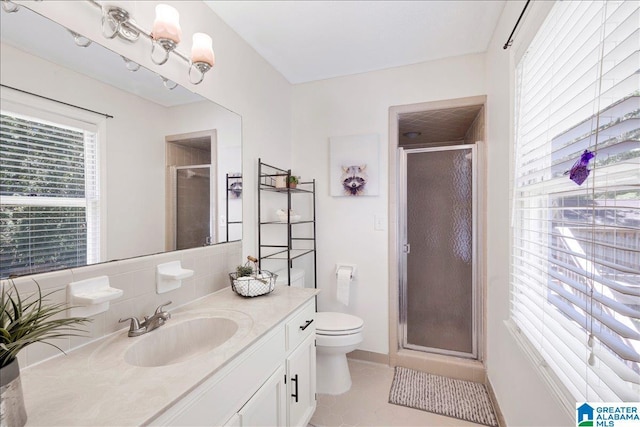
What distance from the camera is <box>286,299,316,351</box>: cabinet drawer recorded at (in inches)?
54.0

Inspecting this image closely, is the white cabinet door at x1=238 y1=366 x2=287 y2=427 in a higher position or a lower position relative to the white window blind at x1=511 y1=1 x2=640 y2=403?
lower

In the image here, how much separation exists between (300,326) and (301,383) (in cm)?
31

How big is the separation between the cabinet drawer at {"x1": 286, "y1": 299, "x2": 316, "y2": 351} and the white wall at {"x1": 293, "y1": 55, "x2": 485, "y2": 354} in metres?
0.91

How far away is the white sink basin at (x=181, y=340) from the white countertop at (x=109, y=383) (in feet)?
0.20

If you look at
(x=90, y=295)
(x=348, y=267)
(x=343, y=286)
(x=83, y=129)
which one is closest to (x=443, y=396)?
(x=343, y=286)

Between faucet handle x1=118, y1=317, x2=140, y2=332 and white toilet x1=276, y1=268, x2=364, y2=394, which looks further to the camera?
white toilet x1=276, y1=268, x2=364, y2=394

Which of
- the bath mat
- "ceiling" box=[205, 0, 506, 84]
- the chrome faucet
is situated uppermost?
"ceiling" box=[205, 0, 506, 84]

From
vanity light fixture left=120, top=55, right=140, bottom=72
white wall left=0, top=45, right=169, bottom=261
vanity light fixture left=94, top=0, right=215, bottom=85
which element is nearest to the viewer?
white wall left=0, top=45, right=169, bottom=261

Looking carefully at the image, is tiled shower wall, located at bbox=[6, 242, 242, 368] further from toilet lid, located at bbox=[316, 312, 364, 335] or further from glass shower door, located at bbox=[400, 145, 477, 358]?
glass shower door, located at bbox=[400, 145, 477, 358]

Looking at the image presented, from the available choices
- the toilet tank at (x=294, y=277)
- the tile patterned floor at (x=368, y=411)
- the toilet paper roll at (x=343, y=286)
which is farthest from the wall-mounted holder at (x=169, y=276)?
the toilet paper roll at (x=343, y=286)

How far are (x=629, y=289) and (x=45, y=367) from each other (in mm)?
1587

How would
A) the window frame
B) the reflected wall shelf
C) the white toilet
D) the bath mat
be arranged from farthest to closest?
the reflected wall shelf < the white toilet < the bath mat < the window frame

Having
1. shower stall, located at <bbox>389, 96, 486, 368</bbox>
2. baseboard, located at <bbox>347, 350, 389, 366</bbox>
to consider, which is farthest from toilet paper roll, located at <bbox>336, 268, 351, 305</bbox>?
baseboard, located at <bbox>347, 350, 389, 366</bbox>

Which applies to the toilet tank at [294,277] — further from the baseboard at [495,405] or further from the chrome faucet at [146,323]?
the baseboard at [495,405]
